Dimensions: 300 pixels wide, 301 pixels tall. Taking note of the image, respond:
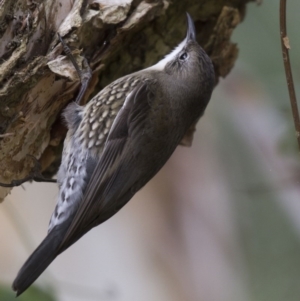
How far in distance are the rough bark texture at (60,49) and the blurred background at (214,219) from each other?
85 centimetres

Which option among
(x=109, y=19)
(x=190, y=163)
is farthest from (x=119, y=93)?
(x=190, y=163)

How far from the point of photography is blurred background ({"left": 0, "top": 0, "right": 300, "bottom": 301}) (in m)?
3.73

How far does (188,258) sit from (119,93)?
76.4 inches

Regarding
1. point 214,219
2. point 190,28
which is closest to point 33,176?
point 190,28

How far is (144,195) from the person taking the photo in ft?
14.3

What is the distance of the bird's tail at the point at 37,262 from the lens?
2.16 m

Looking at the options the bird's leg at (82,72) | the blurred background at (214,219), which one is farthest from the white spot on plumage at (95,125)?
the blurred background at (214,219)

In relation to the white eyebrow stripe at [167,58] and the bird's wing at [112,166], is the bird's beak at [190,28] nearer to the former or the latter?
the white eyebrow stripe at [167,58]

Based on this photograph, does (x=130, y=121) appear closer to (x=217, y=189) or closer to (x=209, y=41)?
(x=209, y=41)

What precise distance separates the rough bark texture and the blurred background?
0.85 metres

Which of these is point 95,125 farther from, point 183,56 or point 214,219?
point 214,219

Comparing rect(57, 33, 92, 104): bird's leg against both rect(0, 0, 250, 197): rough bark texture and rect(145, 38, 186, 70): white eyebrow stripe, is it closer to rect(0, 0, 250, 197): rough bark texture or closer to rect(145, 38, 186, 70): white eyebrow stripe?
rect(0, 0, 250, 197): rough bark texture

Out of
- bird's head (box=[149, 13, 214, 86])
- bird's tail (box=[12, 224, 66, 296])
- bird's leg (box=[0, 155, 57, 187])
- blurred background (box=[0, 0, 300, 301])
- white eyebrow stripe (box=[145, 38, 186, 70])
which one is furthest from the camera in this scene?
blurred background (box=[0, 0, 300, 301])

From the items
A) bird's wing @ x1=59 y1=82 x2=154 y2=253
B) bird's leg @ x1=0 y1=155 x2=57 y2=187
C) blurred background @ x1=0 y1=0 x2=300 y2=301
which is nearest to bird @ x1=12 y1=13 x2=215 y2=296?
bird's wing @ x1=59 y1=82 x2=154 y2=253
